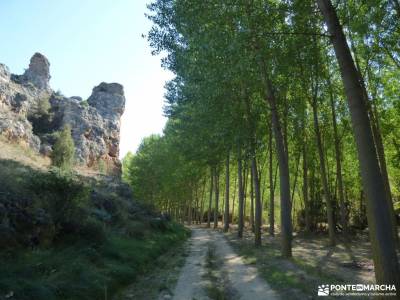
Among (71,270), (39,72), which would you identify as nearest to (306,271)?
(71,270)

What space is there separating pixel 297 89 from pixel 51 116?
39.5 meters

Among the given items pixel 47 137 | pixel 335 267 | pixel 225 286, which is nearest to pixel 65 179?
pixel 225 286

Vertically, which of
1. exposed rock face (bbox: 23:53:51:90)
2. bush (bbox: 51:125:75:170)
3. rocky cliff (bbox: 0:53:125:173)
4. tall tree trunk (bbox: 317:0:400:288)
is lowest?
tall tree trunk (bbox: 317:0:400:288)

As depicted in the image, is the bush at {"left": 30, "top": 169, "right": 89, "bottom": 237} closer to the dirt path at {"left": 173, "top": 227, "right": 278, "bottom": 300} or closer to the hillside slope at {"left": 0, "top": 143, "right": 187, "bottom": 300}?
the hillside slope at {"left": 0, "top": 143, "right": 187, "bottom": 300}

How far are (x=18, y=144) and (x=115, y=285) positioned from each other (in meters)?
29.1

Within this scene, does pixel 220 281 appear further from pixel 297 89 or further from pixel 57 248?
pixel 297 89

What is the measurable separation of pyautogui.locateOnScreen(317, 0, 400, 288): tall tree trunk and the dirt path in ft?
11.3

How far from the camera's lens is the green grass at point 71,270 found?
8.71m

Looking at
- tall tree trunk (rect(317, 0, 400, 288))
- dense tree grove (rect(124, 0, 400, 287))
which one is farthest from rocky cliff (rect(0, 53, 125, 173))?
tall tree trunk (rect(317, 0, 400, 288))

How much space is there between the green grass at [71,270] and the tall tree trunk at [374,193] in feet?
24.0

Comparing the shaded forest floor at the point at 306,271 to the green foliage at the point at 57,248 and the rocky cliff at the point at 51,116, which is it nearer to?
the green foliage at the point at 57,248

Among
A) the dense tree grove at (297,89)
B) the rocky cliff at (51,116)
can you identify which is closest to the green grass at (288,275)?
the dense tree grove at (297,89)

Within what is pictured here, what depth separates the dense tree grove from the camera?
29.5 feet

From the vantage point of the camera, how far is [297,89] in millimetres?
26875
